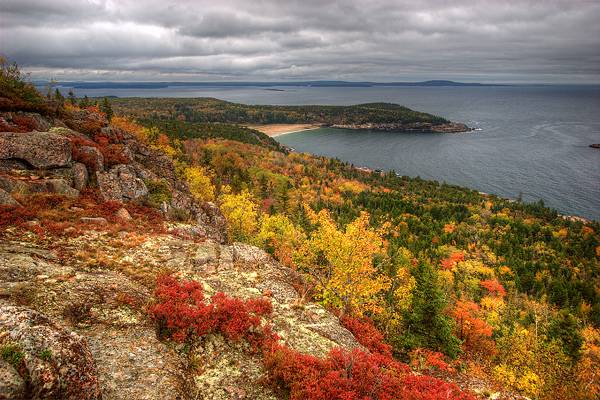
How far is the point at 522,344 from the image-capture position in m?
48.2

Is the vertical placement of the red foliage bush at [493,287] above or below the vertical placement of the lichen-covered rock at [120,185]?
below

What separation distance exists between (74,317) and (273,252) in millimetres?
43932

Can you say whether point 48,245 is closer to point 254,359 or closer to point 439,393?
point 254,359

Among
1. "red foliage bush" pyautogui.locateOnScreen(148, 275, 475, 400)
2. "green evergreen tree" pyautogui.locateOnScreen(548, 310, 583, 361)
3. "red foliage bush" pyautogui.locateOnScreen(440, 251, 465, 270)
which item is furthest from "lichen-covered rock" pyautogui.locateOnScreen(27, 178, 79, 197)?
"red foliage bush" pyautogui.locateOnScreen(440, 251, 465, 270)

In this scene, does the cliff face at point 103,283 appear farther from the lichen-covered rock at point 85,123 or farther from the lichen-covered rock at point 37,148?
the lichen-covered rock at point 85,123

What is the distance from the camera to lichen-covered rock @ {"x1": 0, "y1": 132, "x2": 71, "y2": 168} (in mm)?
30336

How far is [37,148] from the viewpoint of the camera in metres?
31.4

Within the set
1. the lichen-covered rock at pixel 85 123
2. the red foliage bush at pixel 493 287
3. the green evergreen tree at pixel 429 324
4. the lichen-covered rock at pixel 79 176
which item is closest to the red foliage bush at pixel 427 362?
the green evergreen tree at pixel 429 324

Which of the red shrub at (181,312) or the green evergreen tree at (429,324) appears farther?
the green evergreen tree at (429,324)

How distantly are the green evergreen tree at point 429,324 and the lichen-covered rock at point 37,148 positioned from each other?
39.6 meters

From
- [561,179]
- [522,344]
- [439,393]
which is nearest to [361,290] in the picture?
[439,393]

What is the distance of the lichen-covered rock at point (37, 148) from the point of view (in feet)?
99.5

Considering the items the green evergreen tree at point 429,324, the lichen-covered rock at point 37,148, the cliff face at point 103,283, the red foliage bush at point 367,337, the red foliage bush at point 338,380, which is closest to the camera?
the cliff face at point 103,283

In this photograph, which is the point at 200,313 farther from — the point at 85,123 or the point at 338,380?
the point at 85,123
